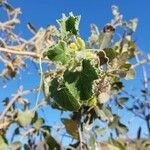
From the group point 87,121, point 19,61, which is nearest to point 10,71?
point 19,61

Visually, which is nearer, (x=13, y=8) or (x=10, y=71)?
(x=10, y=71)

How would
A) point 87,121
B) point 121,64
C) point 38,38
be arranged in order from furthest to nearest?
point 38,38 → point 87,121 → point 121,64

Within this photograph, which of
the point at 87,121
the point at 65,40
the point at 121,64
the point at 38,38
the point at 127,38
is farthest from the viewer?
the point at 38,38

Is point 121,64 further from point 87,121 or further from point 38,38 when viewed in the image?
point 38,38

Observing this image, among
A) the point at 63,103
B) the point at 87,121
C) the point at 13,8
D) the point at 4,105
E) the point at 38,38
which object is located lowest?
the point at 63,103

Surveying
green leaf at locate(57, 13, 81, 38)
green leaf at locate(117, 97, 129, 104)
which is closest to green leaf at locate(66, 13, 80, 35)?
green leaf at locate(57, 13, 81, 38)

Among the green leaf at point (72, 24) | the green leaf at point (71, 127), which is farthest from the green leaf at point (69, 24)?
the green leaf at point (71, 127)

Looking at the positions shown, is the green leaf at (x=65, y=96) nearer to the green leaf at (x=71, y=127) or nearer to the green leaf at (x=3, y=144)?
the green leaf at (x=71, y=127)

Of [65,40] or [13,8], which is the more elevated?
[13,8]
